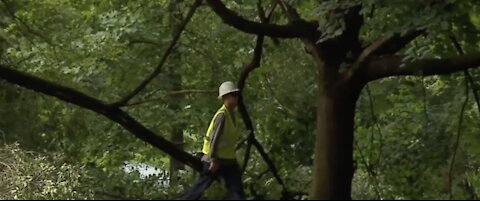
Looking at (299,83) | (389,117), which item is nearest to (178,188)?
(299,83)

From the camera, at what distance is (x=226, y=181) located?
8.00m

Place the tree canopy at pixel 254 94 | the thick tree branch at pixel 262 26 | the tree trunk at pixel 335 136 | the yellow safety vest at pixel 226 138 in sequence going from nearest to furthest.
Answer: the yellow safety vest at pixel 226 138 → the tree trunk at pixel 335 136 → the tree canopy at pixel 254 94 → the thick tree branch at pixel 262 26

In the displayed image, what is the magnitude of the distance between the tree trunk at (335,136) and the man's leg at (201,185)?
1.07 meters

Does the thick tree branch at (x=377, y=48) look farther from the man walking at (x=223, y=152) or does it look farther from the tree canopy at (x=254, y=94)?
the man walking at (x=223, y=152)

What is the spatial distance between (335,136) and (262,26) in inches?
50.9

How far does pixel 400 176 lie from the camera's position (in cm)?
1261

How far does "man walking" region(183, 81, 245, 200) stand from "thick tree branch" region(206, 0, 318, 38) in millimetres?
988

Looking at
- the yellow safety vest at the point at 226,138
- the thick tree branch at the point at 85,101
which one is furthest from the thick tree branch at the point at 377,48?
the thick tree branch at the point at 85,101

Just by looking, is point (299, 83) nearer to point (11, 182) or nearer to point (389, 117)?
point (389, 117)

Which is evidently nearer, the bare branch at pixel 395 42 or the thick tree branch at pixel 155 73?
the bare branch at pixel 395 42

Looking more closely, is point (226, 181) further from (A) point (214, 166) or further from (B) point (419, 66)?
(B) point (419, 66)

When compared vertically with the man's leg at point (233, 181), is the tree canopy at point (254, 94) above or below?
above

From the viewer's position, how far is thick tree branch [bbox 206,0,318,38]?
8828mm

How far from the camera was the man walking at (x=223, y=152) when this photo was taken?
795 centimetres
